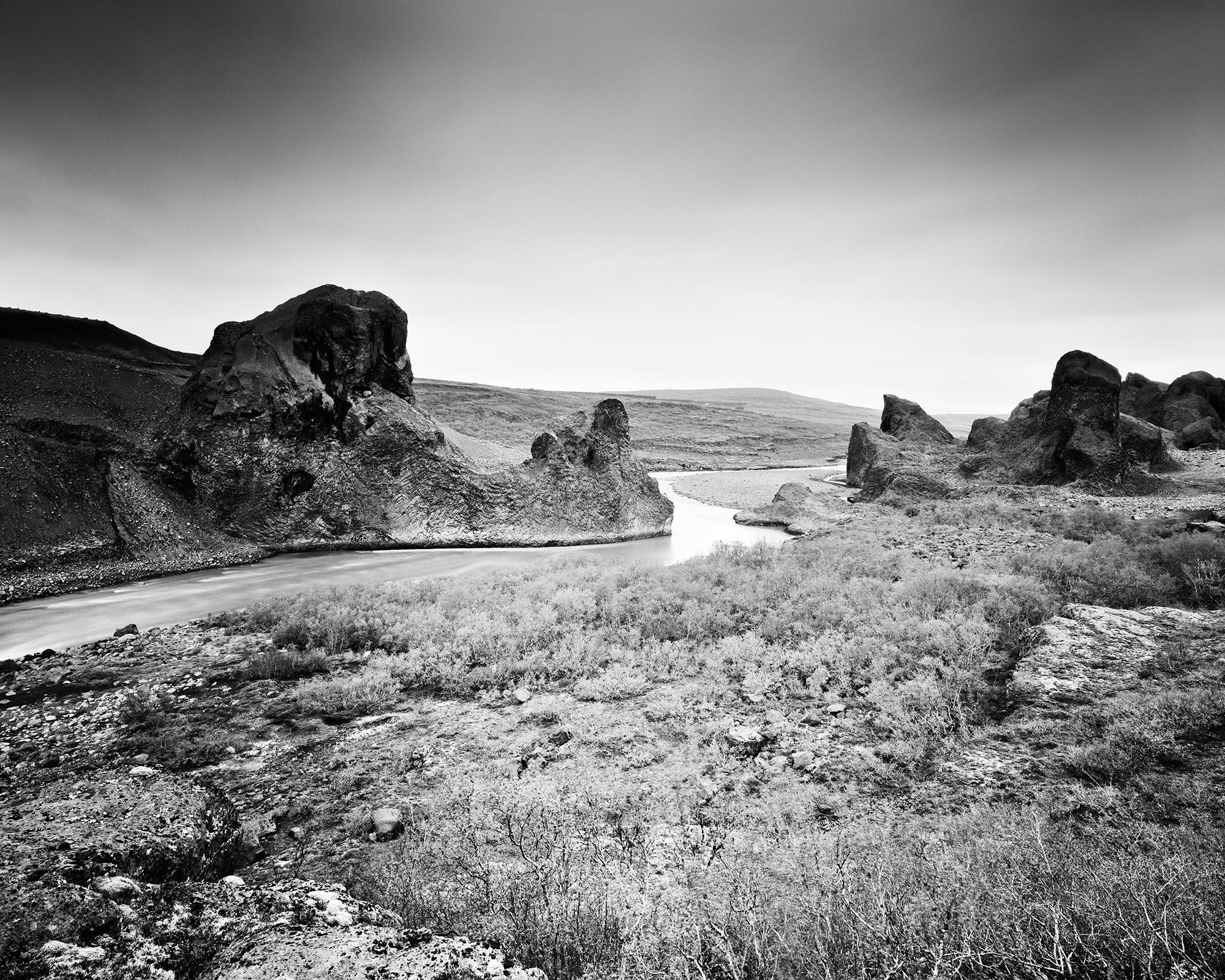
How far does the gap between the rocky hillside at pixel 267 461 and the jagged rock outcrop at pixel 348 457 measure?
0.04 meters

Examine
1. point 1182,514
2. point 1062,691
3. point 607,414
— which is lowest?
point 1062,691

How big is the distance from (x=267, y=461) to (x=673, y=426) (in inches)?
2979

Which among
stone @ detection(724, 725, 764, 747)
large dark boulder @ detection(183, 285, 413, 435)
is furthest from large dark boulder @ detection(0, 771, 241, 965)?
large dark boulder @ detection(183, 285, 413, 435)

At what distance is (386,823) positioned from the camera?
379cm

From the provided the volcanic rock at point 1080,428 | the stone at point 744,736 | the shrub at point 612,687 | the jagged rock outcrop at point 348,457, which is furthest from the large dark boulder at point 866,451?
the stone at point 744,736

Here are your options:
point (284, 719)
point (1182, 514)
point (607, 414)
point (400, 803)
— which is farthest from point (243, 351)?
point (1182, 514)

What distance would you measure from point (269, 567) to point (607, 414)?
11.2m

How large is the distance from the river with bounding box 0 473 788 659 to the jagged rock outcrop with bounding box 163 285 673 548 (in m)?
0.81

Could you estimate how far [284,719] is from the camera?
561cm

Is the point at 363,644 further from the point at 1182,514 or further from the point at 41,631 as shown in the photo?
the point at 1182,514

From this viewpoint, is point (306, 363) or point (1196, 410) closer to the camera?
point (306, 363)

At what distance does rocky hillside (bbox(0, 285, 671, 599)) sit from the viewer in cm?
1138

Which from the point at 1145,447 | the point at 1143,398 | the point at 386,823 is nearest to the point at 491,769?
the point at 386,823

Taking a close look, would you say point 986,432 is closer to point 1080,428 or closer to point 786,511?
point 1080,428
